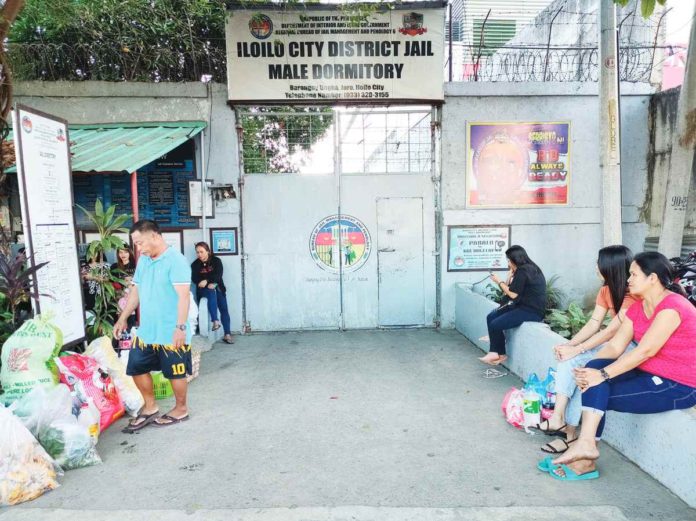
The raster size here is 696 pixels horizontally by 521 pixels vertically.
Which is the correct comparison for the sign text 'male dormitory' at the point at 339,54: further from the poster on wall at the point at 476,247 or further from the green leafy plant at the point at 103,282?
Answer: the green leafy plant at the point at 103,282

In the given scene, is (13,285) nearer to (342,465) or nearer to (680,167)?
(342,465)

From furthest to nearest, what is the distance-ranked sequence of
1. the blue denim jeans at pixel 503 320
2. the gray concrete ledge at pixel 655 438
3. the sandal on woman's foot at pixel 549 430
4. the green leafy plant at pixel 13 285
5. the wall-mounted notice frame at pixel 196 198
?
the wall-mounted notice frame at pixel 196 198, the blue denim jeans at pixel 503 320, the green leafy plant at pixel 13 285, the sandal on woman's foot at pixel 549 430, the gray concrete ledge at pixel 655 438

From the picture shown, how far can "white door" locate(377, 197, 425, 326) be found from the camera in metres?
7.02

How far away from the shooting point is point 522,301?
16.0 ft

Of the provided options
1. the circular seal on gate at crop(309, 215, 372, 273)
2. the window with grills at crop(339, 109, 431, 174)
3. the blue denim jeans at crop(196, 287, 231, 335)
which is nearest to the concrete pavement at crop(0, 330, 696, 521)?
the blue denim jeans at crop(196, 287, 231, 335)

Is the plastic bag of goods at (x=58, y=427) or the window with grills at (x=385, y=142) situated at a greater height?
the window with grills at (x=385, y=142)

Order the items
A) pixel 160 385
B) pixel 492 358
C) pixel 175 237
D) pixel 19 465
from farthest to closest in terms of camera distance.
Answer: pixel 175 237 → pixel 492 358 → pixel 160 385 → pixel 19 465

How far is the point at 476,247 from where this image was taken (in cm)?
701

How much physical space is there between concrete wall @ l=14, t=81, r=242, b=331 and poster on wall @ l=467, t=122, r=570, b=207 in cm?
345

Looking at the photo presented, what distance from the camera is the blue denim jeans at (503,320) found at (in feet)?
15.8

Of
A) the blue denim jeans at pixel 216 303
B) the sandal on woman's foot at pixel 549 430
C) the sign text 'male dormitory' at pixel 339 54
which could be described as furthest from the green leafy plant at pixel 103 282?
the sandal on woman's foot at pixel 549 430

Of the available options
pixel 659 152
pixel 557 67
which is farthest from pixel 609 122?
pixel 659 152

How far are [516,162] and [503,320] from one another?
298 cm

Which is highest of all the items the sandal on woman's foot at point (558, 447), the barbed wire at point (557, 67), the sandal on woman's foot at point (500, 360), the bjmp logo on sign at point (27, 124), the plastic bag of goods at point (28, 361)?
the barbed wire at point (557, 67)
